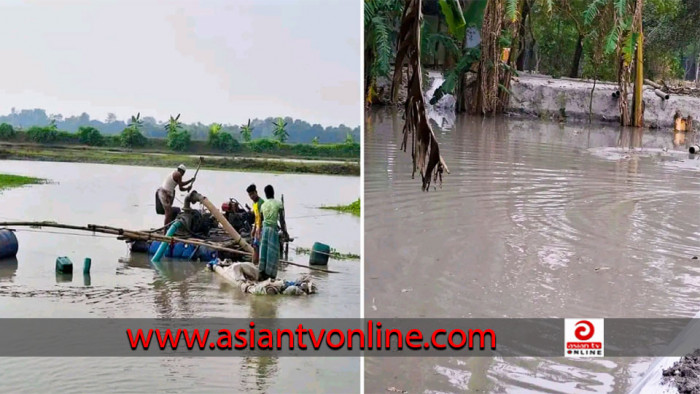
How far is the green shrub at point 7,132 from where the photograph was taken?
508 cm

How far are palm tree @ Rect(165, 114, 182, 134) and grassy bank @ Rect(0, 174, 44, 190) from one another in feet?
5.69

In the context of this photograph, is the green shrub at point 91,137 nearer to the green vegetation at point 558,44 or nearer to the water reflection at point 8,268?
the water reflection at point 8,268

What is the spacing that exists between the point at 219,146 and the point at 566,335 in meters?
2.68

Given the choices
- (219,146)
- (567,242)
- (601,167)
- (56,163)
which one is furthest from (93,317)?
(601,167)

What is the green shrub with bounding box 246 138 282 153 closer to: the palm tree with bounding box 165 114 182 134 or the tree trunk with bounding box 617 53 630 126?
the palm tree with bounding box 165 114 182 134

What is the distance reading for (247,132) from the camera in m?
4.73

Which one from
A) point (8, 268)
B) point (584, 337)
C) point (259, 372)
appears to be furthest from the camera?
point (8, 268)

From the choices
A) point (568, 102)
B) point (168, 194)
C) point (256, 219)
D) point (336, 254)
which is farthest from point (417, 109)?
point (568, 102)

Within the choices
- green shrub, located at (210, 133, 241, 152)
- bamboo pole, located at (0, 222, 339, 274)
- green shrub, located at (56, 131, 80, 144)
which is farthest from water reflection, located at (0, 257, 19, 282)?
green shrub, located at (210, 133, 241, 152)

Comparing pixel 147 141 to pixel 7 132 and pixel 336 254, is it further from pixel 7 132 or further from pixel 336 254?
pixel 336 254

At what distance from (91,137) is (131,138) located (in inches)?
18.2

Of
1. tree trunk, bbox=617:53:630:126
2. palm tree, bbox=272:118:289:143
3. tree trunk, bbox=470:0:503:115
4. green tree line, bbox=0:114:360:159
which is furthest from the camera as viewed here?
tree trunk, bbox=617:53:630:126

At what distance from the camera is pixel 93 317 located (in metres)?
4.61

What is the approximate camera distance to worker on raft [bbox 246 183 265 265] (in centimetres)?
546
